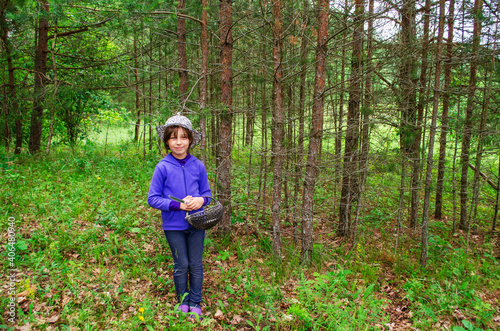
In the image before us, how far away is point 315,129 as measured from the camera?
4684 millimetres

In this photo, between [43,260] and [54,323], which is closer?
[54,323]

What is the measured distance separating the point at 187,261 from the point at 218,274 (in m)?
1.32

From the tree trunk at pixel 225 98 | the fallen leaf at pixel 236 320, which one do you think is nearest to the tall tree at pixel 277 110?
the tree trunk at pixel 225 98

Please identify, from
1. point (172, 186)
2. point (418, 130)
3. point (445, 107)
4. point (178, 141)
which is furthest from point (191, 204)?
point (445, 107)

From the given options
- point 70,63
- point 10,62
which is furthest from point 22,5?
point 70,63

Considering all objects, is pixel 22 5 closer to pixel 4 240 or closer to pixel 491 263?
pixel 4 240

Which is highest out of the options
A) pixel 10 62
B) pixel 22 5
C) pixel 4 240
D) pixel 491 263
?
pixel 22 5

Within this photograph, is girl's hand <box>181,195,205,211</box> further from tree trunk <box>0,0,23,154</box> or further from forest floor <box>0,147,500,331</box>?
tree trunk <box>0,0,23,154</box>

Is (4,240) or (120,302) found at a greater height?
(4,240)

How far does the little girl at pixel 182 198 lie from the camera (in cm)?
308

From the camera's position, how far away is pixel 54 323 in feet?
9.72

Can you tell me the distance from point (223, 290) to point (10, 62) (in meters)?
9.49

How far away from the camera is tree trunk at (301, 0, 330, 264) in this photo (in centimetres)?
447

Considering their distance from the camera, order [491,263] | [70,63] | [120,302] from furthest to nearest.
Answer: [70,63], [491,263], [120,302]
